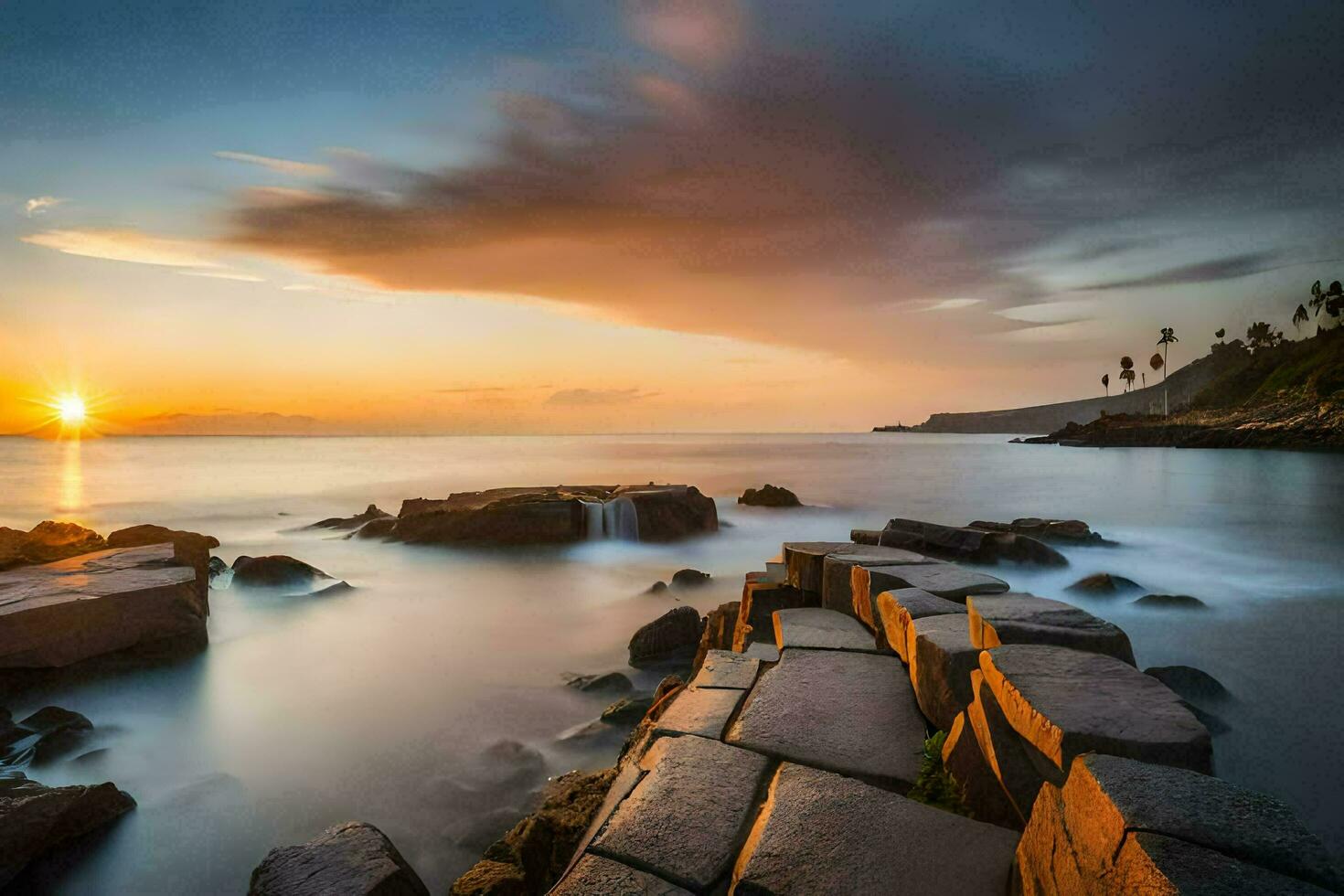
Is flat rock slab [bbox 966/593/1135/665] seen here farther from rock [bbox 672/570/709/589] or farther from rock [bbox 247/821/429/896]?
rock [bbox 672/570/709/589]

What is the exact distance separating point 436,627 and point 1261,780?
969 cm

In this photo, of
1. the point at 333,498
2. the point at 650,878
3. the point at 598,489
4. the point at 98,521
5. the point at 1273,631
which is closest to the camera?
the point at 650,878

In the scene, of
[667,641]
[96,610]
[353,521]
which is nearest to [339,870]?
[667,641]

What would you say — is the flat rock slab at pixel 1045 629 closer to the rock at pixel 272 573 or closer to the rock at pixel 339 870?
the rock at pixel 339 870

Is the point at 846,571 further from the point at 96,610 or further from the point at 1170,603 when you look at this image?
the point at 96,610

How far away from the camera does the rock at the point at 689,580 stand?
12.3m

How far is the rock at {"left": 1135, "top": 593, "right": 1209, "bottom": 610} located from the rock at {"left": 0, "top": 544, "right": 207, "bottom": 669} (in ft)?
42.7

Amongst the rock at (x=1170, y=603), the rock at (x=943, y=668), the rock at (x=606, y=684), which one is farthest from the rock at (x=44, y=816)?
the rock at (x=1170, y=603)

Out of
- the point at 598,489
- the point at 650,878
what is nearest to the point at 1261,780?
the point at 650,878

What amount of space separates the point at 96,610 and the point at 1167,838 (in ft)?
30.6

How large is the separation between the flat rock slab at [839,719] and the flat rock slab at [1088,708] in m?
0.62

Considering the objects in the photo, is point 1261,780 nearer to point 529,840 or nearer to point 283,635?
point 529,840

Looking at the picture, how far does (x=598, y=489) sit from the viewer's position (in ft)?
65.8

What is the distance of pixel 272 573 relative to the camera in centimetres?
1187
